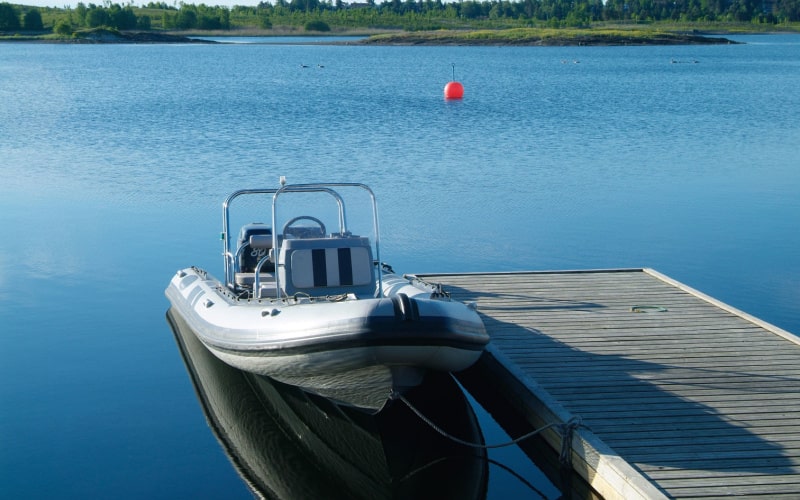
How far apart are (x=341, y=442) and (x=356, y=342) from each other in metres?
1.44

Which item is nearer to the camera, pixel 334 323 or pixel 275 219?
pixel 334 323

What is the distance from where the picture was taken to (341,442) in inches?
302

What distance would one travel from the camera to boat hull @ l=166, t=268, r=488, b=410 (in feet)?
21.6

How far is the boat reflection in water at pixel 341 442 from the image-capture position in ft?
23.2

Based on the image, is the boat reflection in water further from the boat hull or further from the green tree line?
the green tree line

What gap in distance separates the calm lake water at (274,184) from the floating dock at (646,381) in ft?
2.24

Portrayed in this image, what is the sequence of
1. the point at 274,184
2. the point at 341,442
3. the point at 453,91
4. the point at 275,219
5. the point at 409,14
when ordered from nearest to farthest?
the point at 341,442 → the point at 275,219 → the point at 274,184 → the point at 453,91 → the point at 409,14

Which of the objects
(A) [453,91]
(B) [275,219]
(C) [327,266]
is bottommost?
(A) [453,91]

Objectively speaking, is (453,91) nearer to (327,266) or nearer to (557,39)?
(327,266)

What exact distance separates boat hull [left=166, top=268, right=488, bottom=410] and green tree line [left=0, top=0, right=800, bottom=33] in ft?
380

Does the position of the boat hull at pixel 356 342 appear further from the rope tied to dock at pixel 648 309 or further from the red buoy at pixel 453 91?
the red buoy at pixel 453 91

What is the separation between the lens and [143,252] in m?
13.6

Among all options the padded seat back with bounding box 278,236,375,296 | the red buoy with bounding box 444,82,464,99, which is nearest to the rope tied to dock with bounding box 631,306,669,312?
the padded seat back with bounding box 278,236,375,296

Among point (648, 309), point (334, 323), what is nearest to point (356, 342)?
point (334, 323)
